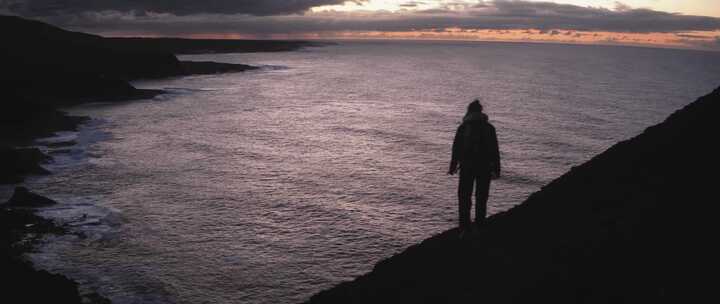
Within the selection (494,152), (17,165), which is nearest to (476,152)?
(494,152)

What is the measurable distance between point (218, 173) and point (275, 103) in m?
50.6

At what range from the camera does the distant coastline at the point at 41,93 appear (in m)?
16.2

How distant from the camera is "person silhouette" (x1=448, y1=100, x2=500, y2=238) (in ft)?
33.2

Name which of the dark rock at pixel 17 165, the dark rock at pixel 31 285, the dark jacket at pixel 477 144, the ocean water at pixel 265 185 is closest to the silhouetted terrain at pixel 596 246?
the dark jacket at pixel 477 144

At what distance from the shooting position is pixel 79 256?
72.6ft

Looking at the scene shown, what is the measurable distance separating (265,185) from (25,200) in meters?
14.6

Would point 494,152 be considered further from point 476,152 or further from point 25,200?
point 25,200

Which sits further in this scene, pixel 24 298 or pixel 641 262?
pixel 24 298

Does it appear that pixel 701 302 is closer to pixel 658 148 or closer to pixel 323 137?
pixel 658 148

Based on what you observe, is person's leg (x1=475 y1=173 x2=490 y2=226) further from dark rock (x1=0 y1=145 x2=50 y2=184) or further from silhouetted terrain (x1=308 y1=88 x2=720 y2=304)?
dark rock (x1=0 y1=145 x2=50 y2=184)

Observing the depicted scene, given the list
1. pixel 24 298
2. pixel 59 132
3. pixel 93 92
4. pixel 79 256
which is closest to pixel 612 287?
pixel 24 298

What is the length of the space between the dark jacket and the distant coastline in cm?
1361

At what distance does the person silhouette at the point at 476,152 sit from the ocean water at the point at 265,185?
11.2 meters

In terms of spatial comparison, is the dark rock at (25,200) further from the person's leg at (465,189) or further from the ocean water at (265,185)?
the person's leg at (465,189)
